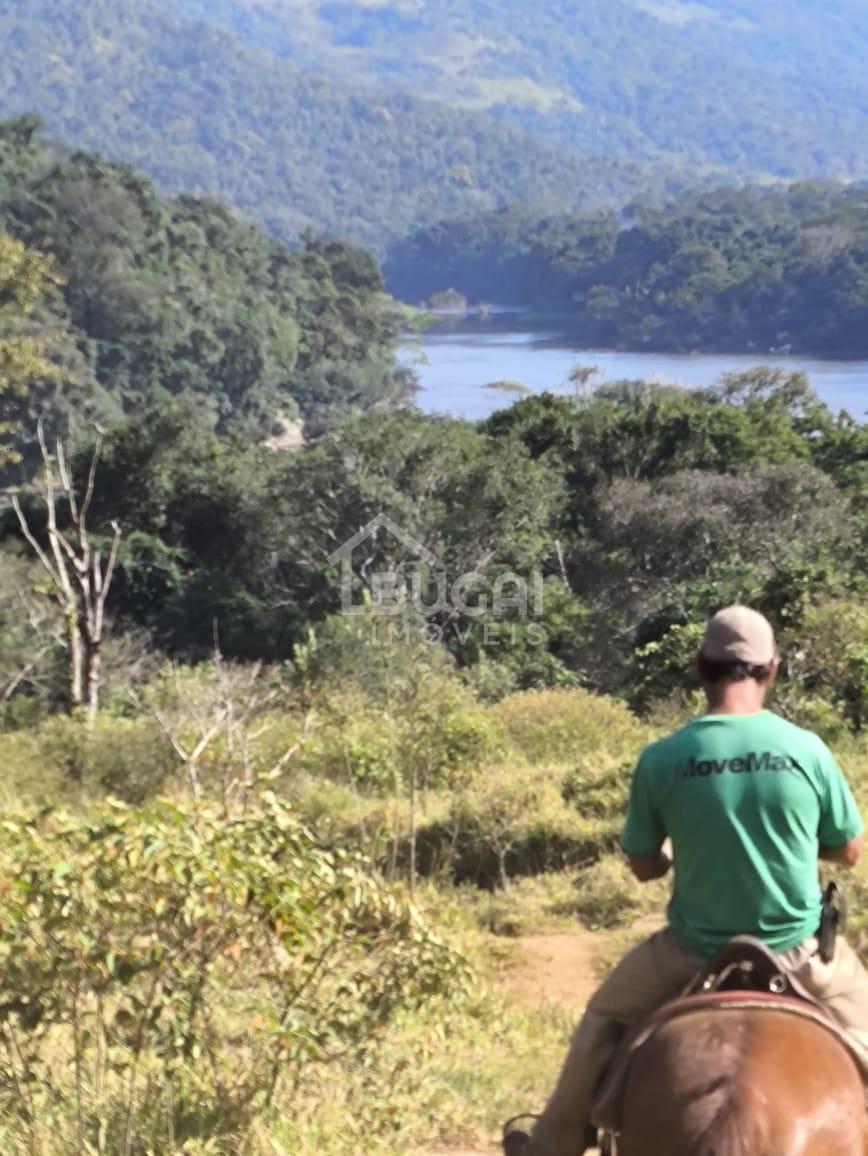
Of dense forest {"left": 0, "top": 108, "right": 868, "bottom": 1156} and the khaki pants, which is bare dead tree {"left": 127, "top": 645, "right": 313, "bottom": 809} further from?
the khaki pants

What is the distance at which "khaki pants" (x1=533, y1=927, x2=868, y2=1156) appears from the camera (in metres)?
2.52

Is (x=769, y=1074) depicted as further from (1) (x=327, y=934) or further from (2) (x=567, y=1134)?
(1) (x=327, y=934)

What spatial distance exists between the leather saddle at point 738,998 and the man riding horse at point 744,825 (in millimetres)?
46

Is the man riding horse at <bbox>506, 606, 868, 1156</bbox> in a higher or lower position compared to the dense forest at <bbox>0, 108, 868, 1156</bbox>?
higher

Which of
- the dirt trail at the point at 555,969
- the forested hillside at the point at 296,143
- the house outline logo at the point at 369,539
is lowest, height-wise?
the house outline logo at the point at 369,539

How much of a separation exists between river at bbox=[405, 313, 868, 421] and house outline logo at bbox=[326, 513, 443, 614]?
29250 millimetres

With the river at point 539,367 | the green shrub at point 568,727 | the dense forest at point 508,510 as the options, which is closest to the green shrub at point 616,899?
the green shrub at point 568,727

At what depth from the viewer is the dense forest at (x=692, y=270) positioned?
73.1 meters

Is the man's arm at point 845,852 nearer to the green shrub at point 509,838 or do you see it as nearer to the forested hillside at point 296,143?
the green shrub at point 509,838

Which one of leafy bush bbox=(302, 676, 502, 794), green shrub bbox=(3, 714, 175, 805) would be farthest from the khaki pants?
green shrub bbox=(3, 714, 175, 805)

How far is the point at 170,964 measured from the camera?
296cm

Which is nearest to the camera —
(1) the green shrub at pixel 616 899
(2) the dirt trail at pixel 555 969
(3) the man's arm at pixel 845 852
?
(3) the man's arm at pixel 845 852

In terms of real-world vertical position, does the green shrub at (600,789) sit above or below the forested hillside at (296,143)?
below

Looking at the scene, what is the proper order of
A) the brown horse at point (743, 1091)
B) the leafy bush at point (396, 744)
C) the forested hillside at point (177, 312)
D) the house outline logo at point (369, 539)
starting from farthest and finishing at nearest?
the forested hillside at point (177, 312)
the house outline logo at point (369, 539)
the leafy bush at point (396, 744)
the brown horse at point (743, 1091)
